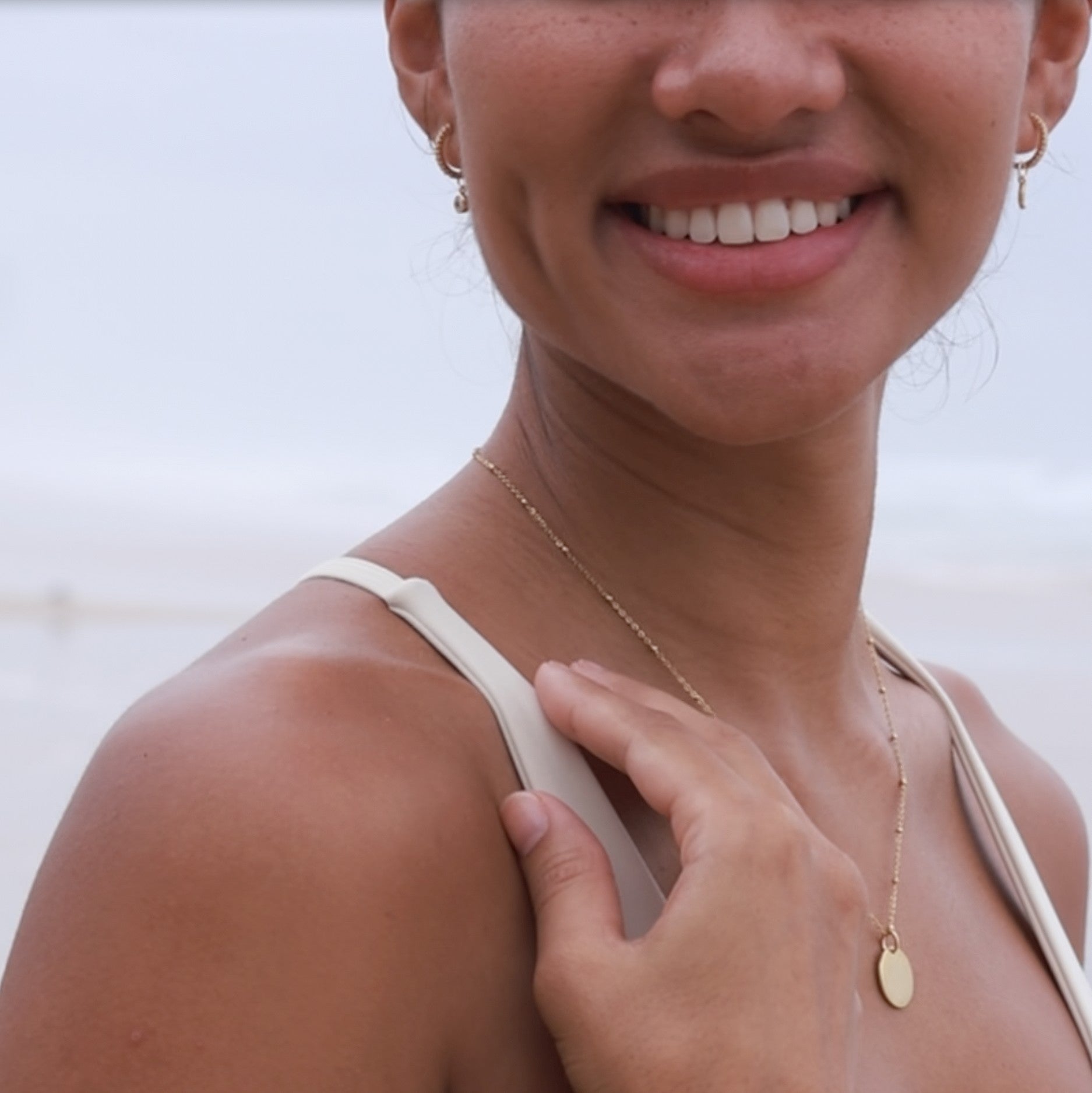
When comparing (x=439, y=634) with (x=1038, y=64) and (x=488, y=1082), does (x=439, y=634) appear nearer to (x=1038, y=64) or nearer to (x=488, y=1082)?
(x=488, y=1082)

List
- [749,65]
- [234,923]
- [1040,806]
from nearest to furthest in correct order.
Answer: [234,923] < [749,65] < [1040,806]

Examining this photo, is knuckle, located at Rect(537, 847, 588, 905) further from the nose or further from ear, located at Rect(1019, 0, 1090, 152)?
ear, located at Rect(1019, 0, 1090, 152)

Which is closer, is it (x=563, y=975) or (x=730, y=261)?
(x=563, y=975)

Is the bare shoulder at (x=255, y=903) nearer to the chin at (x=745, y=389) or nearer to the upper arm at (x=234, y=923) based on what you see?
the upper arm at (x=234, y=923)

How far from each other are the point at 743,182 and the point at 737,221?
31mm

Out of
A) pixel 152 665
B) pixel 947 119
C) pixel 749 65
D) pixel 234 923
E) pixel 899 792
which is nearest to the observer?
pixel 234 923

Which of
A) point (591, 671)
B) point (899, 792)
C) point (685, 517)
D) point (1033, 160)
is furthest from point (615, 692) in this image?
point (1033, 160)

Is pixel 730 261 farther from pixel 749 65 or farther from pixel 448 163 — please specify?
pixel 448 163

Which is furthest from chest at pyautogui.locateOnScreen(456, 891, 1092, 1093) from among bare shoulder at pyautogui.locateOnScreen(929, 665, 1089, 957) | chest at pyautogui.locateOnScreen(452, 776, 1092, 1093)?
bare shoulder at pyautogui.locateOnScreen(929, 665, 1089, 957)

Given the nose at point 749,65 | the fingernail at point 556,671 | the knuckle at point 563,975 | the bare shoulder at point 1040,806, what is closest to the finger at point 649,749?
the fingernail at point 556,671

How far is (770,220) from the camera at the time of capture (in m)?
1.33

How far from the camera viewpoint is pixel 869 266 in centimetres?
137

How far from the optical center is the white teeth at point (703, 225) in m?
1.32

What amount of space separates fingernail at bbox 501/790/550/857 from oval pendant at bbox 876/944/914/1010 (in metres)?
0.42
